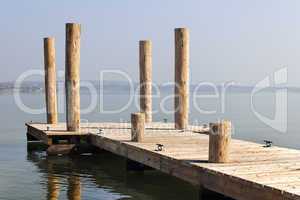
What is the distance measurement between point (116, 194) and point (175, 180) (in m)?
1.74

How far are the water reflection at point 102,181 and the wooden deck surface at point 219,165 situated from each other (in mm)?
763

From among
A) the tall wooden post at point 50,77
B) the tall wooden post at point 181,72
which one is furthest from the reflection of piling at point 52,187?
the tall wooden post at point 50,77

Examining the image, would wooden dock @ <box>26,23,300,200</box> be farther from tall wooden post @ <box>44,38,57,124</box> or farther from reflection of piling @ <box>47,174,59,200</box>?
reflection of piling @ <box>47,174,59,200</box>

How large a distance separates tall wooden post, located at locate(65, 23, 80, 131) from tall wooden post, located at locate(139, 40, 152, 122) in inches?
157

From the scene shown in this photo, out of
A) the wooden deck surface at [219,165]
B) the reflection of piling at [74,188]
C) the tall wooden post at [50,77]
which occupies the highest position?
the tall wooden post at [50,77]

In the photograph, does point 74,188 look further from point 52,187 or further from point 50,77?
point 50,77

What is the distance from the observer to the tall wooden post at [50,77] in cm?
1983

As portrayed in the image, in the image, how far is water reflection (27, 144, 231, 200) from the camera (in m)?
12.1

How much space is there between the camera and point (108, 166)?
15789 mm

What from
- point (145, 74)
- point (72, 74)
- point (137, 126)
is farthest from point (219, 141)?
point (145, 74)

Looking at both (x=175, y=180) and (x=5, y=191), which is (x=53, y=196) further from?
(x=175, y=180)

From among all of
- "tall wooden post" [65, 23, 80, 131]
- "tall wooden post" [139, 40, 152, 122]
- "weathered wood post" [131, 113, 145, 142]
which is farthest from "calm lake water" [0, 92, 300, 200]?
"tall wooden post" [139, 40, 152, 122]

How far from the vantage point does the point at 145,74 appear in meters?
19.9

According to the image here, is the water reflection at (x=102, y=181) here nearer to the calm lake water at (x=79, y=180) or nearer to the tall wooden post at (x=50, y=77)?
the calm lake water at (x=79, y=180)
